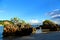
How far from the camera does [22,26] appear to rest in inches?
1153

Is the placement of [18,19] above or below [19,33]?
above

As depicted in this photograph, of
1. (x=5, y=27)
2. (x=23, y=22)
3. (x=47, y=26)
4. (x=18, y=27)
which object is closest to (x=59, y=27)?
(x=47, y=26)

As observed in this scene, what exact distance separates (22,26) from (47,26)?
13.6 m

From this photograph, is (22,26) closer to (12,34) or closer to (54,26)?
(12,34)

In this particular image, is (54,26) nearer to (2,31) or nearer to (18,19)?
A: (18,19)

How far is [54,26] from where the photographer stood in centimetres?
3931

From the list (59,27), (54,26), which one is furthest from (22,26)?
(59,27)

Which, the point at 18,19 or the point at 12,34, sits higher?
the point at 18,19

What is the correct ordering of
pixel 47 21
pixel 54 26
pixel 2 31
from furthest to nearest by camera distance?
pixel 47 21
pixel 54 26
pixel 2 31

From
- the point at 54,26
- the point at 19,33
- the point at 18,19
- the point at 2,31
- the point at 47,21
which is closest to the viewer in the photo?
the point at 2,31

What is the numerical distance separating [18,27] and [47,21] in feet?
50.0

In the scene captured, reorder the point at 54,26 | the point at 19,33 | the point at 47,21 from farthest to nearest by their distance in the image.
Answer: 1. the point at 47,21
2. the point at 54,26
3. the point at 19,33

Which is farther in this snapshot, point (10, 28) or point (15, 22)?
point (15, 22)

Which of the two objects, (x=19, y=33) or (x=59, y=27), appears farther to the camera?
(x=59, y=27)
